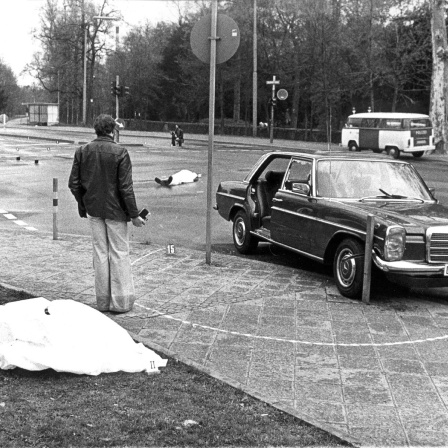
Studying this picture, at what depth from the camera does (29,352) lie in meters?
5.26

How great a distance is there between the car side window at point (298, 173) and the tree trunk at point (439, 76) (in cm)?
2912

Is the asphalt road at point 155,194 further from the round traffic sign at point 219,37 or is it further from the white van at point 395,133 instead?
the round traffic sign at point 219,37

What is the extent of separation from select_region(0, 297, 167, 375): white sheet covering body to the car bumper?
303 centimetres

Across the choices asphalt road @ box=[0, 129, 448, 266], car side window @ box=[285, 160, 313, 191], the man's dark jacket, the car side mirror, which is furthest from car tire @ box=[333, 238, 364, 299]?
the man's dark jacket

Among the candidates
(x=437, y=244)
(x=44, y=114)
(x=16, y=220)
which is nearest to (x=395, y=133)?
(x=16, y=220)

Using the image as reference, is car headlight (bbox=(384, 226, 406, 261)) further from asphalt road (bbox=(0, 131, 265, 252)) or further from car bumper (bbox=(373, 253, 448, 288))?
asphalt road (bbox=(0, 131, 265, 252))

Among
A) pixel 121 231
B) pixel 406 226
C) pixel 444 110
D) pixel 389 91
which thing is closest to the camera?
pixel 121 231

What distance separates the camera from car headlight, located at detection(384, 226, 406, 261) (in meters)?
7.78

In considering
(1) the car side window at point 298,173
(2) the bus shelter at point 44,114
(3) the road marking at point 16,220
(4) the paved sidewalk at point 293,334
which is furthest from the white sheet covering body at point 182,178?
(2) the bus shelter at point 44,114

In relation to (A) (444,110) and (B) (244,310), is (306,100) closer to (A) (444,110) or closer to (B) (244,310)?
(A) (444,110)

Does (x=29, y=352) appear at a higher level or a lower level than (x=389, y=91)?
lower

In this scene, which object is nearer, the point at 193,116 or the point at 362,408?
the point at 362,408

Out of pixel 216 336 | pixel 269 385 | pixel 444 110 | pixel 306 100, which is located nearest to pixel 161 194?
pixel 216 336

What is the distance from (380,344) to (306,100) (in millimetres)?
55405
